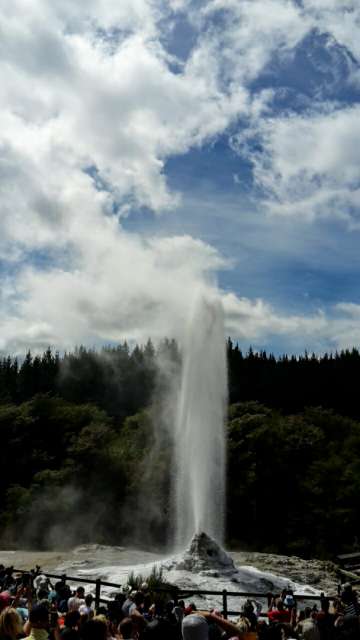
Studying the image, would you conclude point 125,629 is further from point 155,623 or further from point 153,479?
point 153,479

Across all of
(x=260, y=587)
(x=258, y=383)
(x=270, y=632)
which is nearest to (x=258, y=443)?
(x=260, y=587)

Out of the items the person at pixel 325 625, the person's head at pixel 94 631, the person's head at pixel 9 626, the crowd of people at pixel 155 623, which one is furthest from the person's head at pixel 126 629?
the person at pixel 325 625

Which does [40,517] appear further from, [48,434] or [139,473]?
[48,434]

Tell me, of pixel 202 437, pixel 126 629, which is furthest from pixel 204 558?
pixel 126 629

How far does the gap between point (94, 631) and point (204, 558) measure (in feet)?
61.7

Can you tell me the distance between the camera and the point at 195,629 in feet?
13.3

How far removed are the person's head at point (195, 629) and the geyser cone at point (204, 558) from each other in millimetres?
18125

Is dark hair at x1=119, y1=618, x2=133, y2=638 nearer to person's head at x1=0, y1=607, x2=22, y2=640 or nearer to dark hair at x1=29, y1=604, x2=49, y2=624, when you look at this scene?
dark hair at x1=29, y1=604, x2=49, y2=624

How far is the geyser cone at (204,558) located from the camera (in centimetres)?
2116

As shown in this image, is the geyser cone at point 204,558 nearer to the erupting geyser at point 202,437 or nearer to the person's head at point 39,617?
the erupting geyser at point 202,437

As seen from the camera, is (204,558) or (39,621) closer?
(39,621)

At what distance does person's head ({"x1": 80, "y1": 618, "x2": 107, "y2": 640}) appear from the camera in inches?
156

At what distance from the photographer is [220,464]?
28.3 m

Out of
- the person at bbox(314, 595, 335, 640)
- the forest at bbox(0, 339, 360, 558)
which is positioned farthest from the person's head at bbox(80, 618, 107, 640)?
the forest at bbox(0, 339, 360, 558)
